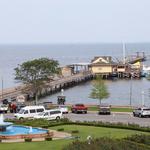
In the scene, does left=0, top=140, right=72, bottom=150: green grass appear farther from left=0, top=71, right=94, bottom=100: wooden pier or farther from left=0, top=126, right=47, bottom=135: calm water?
left=0, top=71, right=94, bottom=100: wooden pier

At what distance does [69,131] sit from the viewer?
42.6m

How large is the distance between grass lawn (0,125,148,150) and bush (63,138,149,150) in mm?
2632

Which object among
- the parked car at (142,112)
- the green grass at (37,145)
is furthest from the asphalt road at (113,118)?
the green grass at (37,145)

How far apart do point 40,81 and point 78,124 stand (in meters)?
41.7

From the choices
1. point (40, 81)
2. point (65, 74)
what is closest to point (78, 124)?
point (40, 81)

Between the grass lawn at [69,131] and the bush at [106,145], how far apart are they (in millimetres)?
2632

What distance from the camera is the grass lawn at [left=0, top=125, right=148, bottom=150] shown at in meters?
34.0

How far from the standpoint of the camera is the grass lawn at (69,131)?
34000 mm

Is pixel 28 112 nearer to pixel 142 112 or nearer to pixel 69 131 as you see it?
pixel 142 112


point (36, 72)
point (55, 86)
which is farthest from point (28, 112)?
point (55, 86)

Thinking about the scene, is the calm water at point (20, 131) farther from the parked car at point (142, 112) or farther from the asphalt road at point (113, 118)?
the parked car at point (142, 112)

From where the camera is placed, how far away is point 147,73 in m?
154

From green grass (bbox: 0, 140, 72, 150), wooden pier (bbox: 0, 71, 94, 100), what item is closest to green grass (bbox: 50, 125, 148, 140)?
green grass (bbox: 0, 140, 72, 150)

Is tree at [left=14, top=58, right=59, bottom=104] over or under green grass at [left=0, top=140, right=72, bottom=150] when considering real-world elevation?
over
